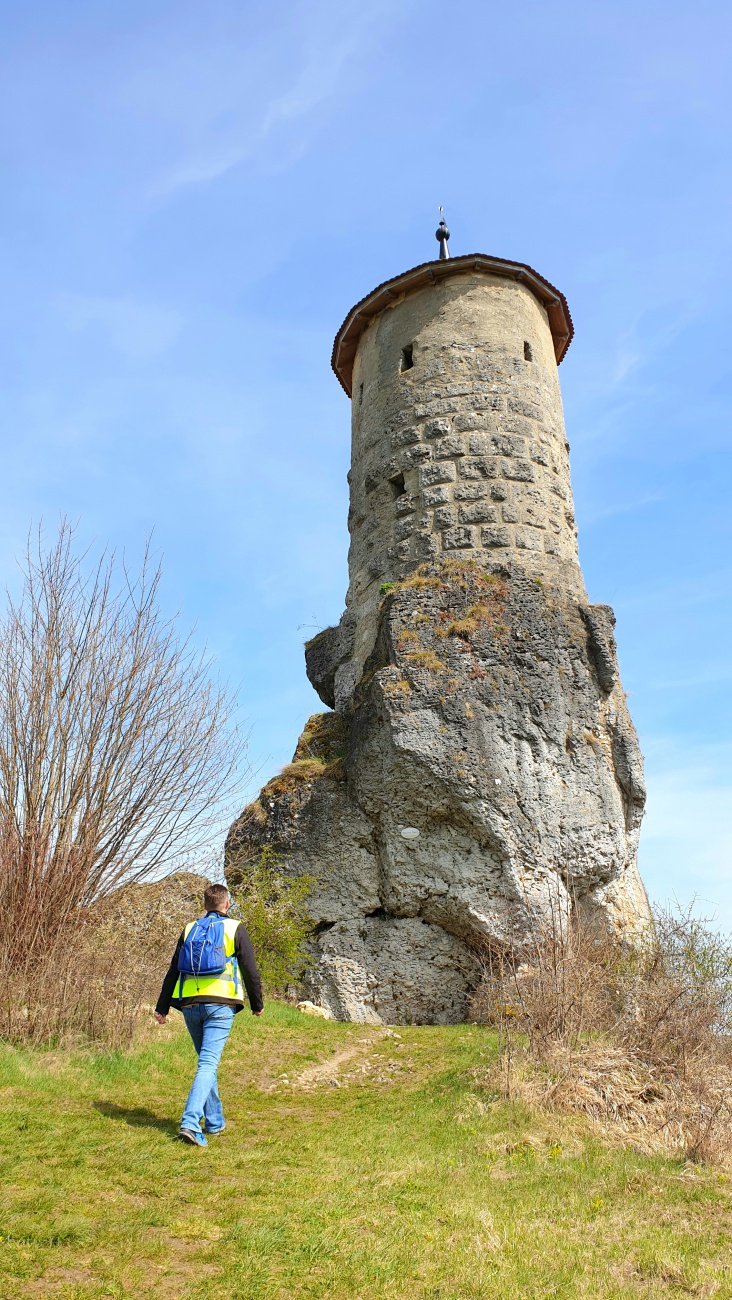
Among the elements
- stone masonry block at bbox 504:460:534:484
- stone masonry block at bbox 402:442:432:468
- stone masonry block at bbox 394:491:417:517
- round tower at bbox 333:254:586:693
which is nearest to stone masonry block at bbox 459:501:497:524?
round tower at bbox 333:254:586:693

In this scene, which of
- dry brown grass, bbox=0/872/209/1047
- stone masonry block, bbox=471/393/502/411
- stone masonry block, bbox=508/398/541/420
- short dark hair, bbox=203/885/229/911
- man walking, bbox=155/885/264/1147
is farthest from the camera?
stone masonry block, bbox=508/398/541/420

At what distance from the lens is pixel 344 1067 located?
8.41 metres

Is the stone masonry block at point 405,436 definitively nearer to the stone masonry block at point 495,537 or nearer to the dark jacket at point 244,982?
the stone masonry block at point 495,537

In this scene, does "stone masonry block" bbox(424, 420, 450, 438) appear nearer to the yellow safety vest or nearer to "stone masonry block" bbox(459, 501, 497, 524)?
"stone masonry block" bbox(459, 501, 497, 524)

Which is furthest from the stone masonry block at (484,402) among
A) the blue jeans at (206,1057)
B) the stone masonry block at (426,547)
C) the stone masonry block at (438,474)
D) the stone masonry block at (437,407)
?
the blue jeans at (206,1057)

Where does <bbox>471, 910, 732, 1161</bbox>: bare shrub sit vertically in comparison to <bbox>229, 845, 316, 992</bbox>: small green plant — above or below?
below

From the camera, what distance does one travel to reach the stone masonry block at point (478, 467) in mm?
12734

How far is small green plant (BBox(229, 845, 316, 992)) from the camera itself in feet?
35.5

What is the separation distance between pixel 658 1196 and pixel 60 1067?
4312mm

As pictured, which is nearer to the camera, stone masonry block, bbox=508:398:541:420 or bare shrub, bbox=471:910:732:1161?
bare shrub, bbox=471:910:732:1161

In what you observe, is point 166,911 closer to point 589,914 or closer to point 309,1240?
point 589,914

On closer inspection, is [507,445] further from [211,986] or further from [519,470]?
[211,986]

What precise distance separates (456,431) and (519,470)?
3.57 ft

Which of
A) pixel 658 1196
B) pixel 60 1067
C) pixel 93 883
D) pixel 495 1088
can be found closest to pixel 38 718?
pixel 93 883
